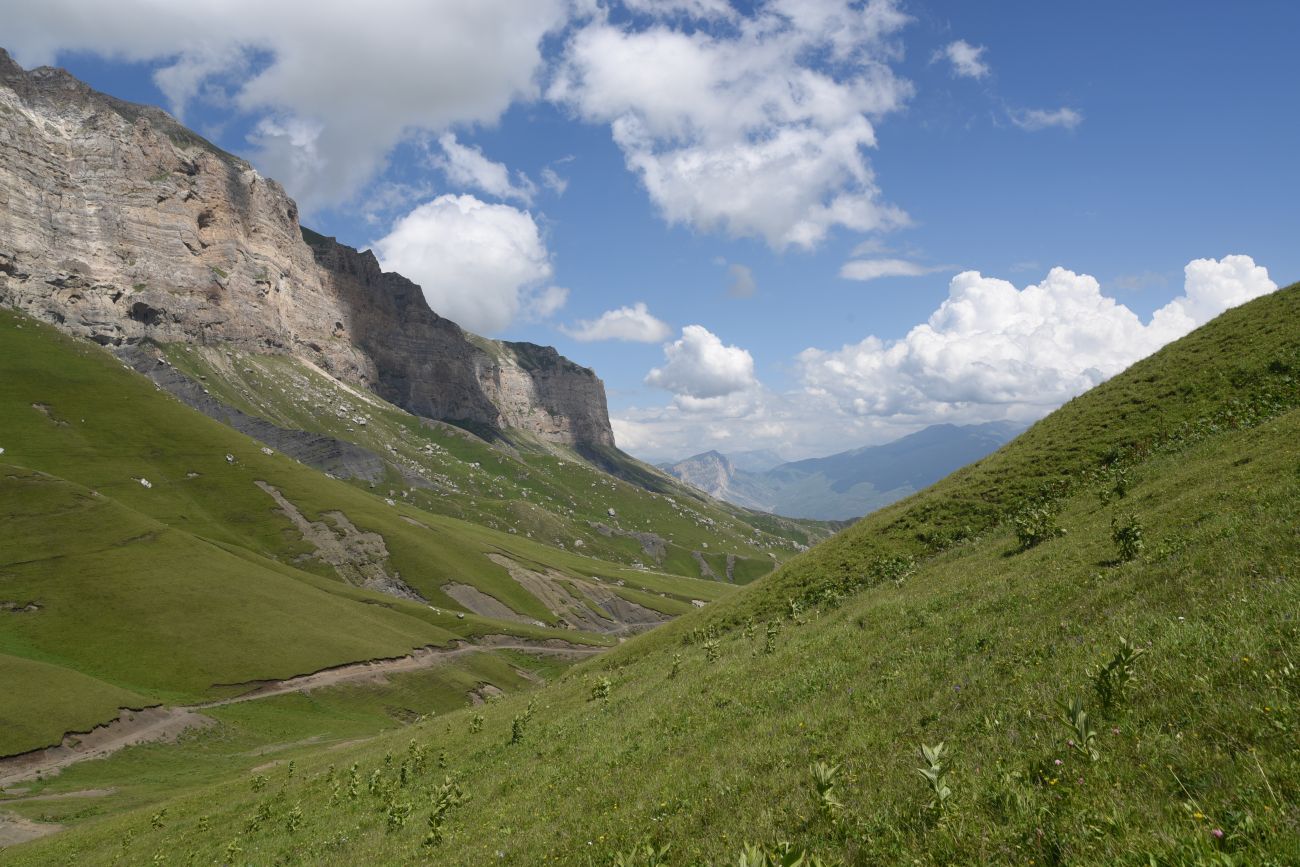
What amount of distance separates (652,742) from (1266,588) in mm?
13314

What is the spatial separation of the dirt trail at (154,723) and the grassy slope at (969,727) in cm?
2905

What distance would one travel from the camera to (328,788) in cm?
2642

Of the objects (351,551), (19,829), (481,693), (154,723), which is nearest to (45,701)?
(154,723)

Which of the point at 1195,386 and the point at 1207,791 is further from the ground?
the point at 1195,386

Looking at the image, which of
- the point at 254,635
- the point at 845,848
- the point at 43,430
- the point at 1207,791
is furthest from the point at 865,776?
the point at 43,430

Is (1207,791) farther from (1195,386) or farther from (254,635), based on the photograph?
(254,635)

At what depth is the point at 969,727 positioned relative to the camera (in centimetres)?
1058

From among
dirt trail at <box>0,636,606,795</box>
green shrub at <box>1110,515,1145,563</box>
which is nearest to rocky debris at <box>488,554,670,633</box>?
dirt trail at <box>0,636,606,795</box>

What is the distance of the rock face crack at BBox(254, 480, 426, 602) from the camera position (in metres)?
143

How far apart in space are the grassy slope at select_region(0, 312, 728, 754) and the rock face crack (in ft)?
8.45

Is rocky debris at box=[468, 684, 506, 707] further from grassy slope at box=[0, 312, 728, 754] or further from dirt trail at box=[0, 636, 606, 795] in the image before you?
grassy slope at box=[0, 312, 728, 754]

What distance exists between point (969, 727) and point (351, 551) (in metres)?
160

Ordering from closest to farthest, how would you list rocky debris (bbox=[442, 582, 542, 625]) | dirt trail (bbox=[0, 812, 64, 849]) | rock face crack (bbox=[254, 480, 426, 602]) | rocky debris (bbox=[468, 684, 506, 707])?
1. dirt trail (bbox=[0, 812, 64, 849])
2. rocky debris (bbox=[468, 684, 506, 707])
3. rock face crack (bbox=[254, 480, 426, 602])
4. rocky debris (bbox=[442, 582, 542, 625])

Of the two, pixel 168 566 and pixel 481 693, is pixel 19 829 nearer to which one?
pixel 481 693
